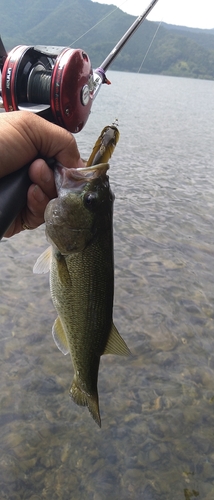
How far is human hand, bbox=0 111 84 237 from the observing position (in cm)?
213

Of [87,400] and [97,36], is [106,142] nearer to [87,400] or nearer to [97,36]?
[87,400]

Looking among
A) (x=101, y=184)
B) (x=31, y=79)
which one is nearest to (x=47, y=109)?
(x=31, y=79)

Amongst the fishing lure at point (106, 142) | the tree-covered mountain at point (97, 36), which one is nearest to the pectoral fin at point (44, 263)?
the fishing lure at point (106, 142)

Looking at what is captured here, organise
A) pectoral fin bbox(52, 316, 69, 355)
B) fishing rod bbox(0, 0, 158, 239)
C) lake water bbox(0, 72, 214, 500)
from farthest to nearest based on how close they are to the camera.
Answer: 1. lake water bbox(0, 72, 214, 500)
2. fishing rod bbox(0, 0, 158, 239)
3. pectoral fin bbox(52, 316, 69, 355)

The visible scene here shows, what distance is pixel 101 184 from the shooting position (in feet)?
7.02

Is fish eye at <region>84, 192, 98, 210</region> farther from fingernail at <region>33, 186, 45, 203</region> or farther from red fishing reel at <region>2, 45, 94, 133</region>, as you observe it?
red fishing reel at <region>2, 45, 94, 133</region>

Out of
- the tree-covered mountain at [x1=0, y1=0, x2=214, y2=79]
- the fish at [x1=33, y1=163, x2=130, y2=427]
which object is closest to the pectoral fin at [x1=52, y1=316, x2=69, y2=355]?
the fish at [x1=33, y1=163, x2=130, y2=427]

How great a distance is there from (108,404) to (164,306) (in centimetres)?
223

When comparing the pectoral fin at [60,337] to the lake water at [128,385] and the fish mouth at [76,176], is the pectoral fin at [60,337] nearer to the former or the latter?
the fish mouth at [76,176]

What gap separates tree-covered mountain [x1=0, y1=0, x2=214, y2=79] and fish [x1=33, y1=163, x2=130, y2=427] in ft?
190

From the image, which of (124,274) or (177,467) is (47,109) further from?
A: (124,274)

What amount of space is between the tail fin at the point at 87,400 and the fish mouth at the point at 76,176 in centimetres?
137

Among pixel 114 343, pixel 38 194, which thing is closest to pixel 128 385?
pixel 114 343

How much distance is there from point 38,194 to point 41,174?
165 mm
